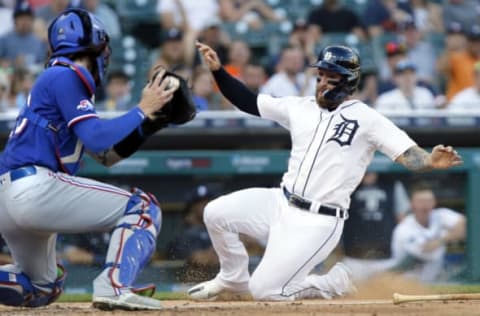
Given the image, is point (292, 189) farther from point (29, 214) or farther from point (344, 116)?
point (29, 214)

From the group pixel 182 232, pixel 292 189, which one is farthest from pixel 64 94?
pixel 182 232

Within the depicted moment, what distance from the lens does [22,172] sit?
5.73 metres

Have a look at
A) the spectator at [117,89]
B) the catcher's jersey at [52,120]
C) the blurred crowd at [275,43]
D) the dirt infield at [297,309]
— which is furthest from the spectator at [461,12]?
the catcher's jersey at [52,120]

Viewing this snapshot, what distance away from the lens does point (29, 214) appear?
5.66m

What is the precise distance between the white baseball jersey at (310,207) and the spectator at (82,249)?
2.96 m

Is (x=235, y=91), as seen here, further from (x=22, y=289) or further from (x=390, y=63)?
A: (x=390, y=63)

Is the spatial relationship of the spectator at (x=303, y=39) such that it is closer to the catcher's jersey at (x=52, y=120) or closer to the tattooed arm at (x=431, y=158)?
the tattooed arm at (x=431, y=158)

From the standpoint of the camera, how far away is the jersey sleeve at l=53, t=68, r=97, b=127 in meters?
5.56

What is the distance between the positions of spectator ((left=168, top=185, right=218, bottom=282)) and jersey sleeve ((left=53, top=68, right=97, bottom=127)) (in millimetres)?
3847

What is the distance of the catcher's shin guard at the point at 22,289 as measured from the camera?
6.08 metres

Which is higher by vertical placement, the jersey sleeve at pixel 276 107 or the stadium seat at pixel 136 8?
the jersey sleeve at pixel 276 107

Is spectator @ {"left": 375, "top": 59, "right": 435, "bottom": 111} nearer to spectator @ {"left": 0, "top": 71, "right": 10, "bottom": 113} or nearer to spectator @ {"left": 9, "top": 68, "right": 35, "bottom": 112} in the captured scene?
spectator @ {"left": 9, "top": 68, "right": 35, "bottom": 112}

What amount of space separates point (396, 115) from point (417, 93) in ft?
3.73

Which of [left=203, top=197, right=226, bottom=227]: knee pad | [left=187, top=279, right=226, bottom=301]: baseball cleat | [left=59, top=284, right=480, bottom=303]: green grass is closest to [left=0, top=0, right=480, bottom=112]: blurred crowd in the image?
[left=59, top=284, right=480, bottom=303]: green grass
